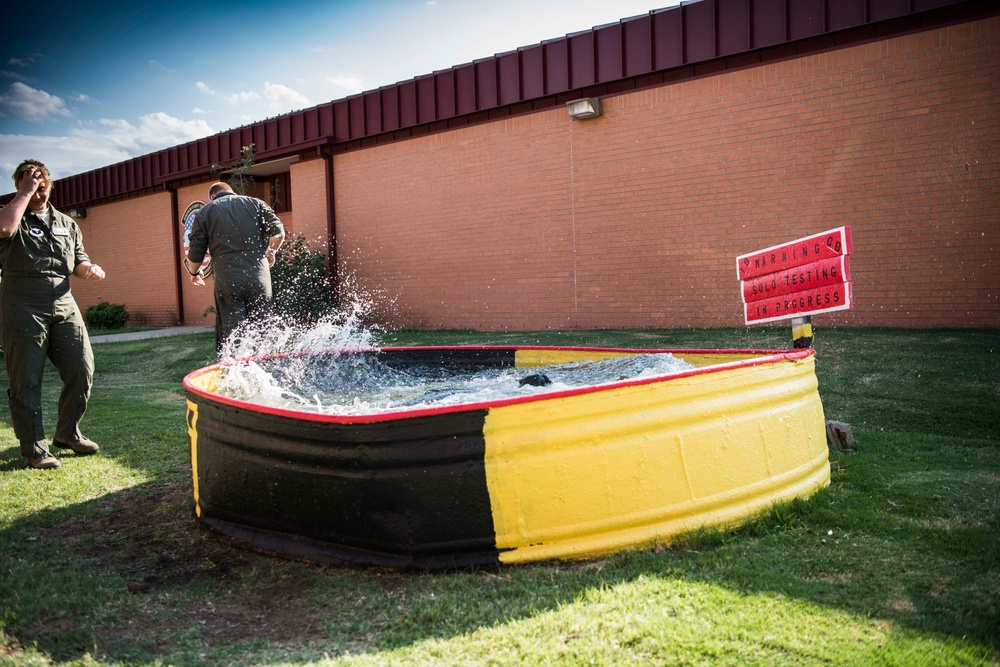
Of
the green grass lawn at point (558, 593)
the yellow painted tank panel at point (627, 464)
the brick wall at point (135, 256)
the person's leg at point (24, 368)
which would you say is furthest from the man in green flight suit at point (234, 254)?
the brick wall at point (135, 256)

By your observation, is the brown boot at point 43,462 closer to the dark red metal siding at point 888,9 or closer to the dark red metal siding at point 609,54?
the dark red metal siding at point 609,54

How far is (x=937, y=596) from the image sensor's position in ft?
7.84

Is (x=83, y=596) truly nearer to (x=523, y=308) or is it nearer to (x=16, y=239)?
(x=16, y=239)

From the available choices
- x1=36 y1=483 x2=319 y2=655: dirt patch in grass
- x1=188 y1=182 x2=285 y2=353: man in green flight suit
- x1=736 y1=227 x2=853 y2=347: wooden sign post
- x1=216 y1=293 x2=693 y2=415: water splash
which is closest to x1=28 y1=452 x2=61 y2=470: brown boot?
x1=36 y1=483 x2=319 y2=655: dirt patch in grass

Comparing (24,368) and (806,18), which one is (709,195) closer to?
(806,18)

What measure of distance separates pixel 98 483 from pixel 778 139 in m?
8.41

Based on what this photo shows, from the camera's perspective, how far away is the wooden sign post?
3.60 metres

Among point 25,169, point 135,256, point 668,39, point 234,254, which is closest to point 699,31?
point 668,39

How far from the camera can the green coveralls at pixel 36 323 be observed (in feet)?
15.2

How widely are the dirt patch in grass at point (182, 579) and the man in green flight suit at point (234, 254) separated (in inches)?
92.2

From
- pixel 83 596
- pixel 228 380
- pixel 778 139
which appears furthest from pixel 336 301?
pixel 83 596

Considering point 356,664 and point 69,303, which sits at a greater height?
point 69,303

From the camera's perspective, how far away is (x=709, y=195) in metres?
9.48

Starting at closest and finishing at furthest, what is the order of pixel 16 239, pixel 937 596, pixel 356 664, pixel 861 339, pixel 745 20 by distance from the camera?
1. pixel 356 664
2. pixel 937 596
3. pixel 16 239
4. pixel 861 339
5. pixel 745 20
